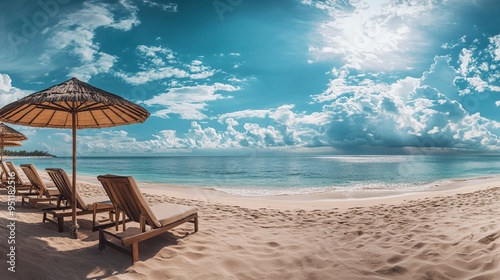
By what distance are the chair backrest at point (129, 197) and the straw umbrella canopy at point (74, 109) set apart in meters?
1.06

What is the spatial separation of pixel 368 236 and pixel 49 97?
5.54 m

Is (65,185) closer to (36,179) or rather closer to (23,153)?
(36,179)

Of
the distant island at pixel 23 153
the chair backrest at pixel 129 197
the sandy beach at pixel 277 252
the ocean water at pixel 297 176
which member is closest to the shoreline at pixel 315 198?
the ocean water at pixel 297 176

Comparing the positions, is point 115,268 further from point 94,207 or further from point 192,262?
point 94,207

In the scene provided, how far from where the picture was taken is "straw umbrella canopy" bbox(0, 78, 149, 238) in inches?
168

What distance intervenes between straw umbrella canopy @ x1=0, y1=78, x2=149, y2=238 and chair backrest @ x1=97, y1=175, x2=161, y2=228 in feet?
3.47

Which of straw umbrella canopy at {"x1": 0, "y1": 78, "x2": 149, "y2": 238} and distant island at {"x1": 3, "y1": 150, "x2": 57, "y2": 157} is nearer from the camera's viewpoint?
straw umbrella canopy at {"x1": 0, "y1": 78, "x2": 149, "y2": 238}

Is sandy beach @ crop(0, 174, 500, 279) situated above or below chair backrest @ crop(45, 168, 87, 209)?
below

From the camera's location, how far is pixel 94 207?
508 centimetres

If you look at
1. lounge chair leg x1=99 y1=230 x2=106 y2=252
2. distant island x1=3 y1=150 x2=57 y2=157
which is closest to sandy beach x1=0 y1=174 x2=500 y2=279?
lounge chair leg x1=99 y1=230 x2=106 y2=252

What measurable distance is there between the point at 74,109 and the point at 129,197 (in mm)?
2140

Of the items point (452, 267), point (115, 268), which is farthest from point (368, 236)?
point (115, 268)

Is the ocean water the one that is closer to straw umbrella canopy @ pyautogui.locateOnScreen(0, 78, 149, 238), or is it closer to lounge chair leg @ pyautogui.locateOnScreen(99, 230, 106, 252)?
straw umbrella canopy @ pyautogui.locateOnScreen(0, 78, 149, 238)

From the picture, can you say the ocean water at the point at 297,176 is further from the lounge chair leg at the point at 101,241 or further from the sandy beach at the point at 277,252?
the lounge chair leg at the point at 101,241
